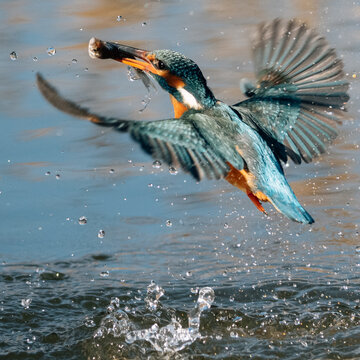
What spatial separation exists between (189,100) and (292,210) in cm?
63

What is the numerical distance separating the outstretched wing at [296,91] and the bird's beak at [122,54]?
45 centimetres

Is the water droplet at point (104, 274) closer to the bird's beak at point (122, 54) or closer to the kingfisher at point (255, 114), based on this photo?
the kingfisher at point (255, 114)

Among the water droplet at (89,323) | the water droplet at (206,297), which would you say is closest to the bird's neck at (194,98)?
the water droplet at (206,297)

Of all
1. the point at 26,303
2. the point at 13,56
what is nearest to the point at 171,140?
the point at 26,303

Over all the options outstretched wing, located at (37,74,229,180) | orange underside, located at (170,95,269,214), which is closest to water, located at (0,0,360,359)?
orange underside, located at (170,95,269,214)

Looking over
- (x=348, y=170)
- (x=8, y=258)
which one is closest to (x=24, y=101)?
(x=8, y=258)

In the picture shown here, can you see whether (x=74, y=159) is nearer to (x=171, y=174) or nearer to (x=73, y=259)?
(x=171, y=174)

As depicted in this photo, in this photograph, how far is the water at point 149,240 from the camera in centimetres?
377

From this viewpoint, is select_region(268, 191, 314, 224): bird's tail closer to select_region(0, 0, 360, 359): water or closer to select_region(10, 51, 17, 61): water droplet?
select_region(0, 0, 360, 359): water

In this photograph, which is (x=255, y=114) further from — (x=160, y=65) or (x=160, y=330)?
(x=160, y=330)

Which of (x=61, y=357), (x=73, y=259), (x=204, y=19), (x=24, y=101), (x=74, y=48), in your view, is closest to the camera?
(x=61, y=357)

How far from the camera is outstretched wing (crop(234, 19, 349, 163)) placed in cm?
386

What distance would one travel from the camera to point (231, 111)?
362 centimetres

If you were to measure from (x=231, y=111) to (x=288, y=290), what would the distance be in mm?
1005
